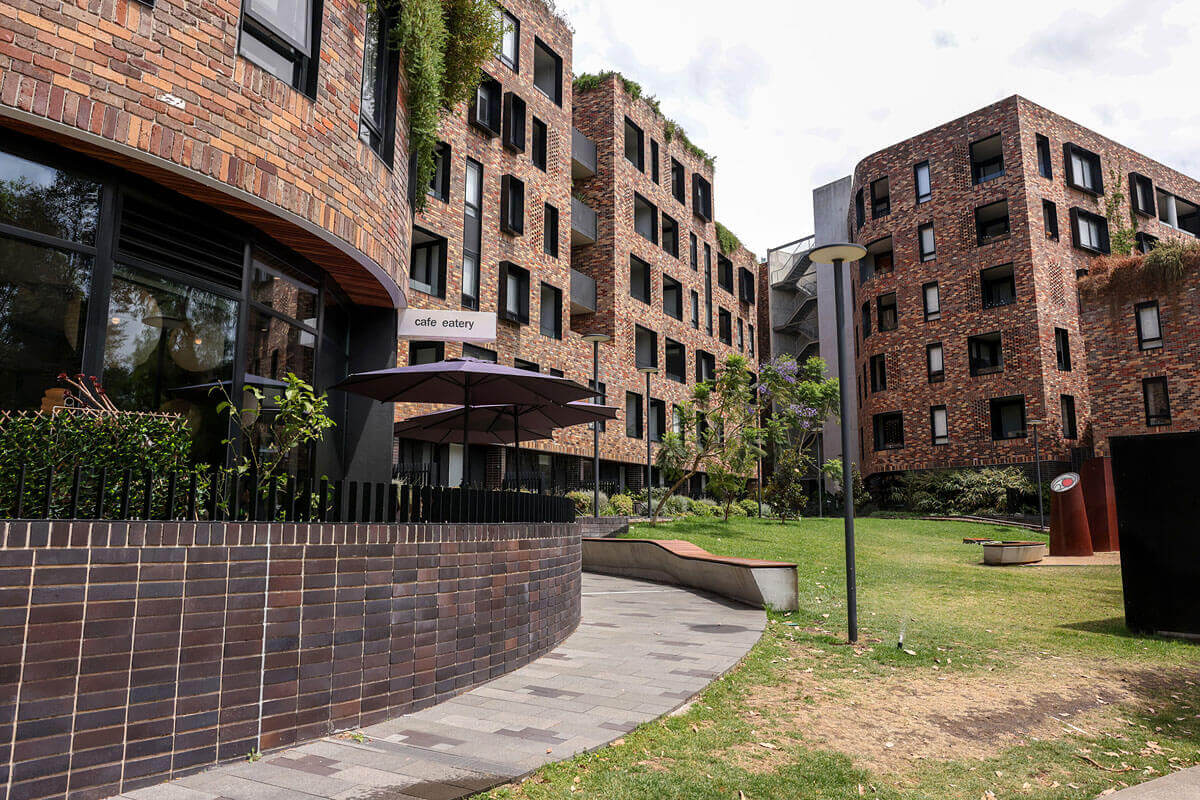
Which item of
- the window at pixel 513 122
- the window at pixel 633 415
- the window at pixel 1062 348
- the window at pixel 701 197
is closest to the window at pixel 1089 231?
the window at pixel 1062 348

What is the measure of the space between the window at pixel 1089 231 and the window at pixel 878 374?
33.1 feet

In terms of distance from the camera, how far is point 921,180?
3959cm

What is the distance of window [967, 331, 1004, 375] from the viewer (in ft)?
118

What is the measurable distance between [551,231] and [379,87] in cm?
1739

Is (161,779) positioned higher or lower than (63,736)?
lower

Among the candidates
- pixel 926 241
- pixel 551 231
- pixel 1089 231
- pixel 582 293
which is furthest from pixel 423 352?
pixel 1089 231

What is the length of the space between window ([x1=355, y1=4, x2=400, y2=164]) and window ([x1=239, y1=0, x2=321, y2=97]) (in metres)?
1.17

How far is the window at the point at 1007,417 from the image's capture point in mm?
34531

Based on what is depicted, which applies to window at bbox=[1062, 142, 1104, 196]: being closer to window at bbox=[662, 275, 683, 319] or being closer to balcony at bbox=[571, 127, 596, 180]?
window at bbox=[662, 275, 683, 319]

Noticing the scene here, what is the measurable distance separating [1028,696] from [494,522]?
500 centimetres

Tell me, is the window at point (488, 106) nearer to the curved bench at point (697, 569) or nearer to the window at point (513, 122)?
the window at point (513, 122)

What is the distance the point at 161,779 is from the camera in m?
4.41

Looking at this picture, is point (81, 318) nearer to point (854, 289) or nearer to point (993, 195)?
point (993, 195)

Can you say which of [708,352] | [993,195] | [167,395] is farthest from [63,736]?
[993,195]
